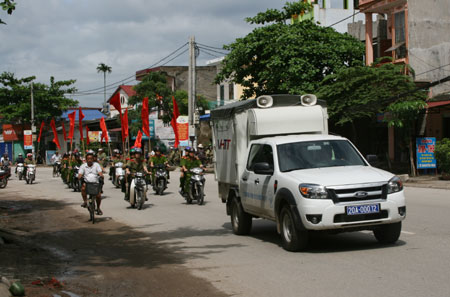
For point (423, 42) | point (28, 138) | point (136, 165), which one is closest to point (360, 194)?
point (136, 165)

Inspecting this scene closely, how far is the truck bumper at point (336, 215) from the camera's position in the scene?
8469 millimetres

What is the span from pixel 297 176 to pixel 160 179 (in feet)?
46.0

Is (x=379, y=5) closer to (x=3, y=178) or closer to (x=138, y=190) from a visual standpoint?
(x=138, y=190)

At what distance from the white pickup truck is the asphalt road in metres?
0.44

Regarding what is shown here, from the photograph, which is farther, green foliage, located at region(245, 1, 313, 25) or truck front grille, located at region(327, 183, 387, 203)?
green foliage, located at region(245, 1, 313, 25)

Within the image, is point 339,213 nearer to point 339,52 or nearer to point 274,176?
point 274,176

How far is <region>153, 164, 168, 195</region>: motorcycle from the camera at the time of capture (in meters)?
22.4

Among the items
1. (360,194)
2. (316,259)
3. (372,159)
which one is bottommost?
(316,259)

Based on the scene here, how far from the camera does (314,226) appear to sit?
850cm

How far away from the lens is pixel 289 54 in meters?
32.1

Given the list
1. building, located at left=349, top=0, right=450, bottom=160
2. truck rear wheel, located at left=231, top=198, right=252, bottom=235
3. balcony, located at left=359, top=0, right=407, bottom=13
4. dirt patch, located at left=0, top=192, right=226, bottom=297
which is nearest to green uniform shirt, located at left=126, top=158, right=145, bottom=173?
dirt patch, located at left=0, top=192, right=226, bottom=297

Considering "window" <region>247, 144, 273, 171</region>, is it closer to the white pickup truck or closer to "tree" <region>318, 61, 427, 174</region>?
the white pickup truck

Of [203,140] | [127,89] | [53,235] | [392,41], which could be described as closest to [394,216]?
[53,235]

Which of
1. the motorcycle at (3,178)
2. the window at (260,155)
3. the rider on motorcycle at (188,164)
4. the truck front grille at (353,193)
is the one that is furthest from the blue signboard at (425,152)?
the motorcycle at (3,178)
